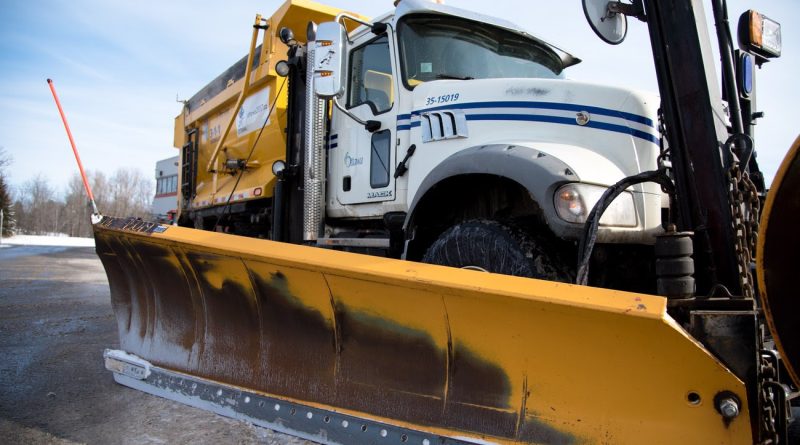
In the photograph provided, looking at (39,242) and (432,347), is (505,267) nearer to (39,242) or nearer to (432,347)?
(432,347)

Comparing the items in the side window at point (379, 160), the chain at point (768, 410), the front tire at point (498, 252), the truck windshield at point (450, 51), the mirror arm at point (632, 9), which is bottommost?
the chain at point (768, 410)

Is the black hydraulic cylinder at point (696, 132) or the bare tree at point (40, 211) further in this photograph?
the bare tree at point (40, 211)

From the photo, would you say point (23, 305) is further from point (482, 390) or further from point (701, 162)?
point (701, 162)

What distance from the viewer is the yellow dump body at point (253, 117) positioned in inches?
217

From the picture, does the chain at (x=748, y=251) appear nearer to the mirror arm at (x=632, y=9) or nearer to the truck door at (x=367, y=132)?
the mirror arm at (x=632, y=9)

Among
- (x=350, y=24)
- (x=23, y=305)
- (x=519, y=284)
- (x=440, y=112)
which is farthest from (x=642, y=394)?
(x=23, y=305)

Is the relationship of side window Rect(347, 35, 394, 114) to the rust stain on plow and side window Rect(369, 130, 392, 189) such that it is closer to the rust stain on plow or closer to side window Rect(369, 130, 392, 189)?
side window Rect(369, 130, 392, 189)

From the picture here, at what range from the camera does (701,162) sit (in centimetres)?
207

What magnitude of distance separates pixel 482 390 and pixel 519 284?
0.48 metres

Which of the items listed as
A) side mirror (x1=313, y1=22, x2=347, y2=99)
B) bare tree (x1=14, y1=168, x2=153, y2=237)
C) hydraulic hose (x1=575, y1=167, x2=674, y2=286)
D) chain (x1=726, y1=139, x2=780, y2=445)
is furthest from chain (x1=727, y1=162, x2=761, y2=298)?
bare tree (x1=14, y1=168, x2=153, y2=237)

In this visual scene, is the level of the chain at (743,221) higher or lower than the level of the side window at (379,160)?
lower

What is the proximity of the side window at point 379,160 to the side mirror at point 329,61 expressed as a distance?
27.7 inches

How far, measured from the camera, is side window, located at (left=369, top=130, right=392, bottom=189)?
4.13m

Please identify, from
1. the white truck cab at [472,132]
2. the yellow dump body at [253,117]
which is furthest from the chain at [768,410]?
the yellow dump body at [253,117]
